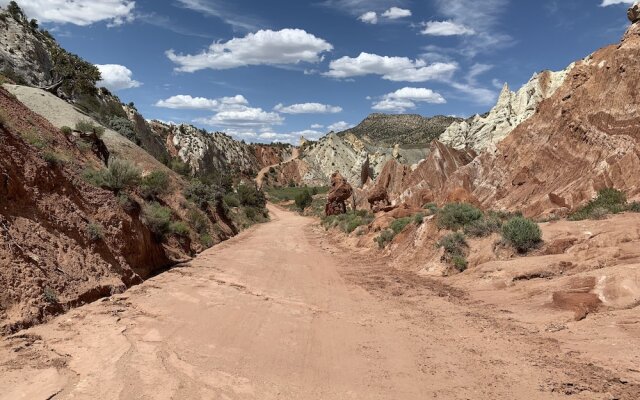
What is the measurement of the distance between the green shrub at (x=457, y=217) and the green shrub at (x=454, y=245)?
1052mm

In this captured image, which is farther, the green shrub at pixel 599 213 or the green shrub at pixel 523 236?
the green shrub at pixel 599 213

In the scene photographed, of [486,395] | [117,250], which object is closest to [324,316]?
[486,395]

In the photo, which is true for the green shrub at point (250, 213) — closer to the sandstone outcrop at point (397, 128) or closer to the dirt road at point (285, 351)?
the dirt road at point (285, 351)

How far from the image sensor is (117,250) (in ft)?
42.4

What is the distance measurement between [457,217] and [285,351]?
1095cm

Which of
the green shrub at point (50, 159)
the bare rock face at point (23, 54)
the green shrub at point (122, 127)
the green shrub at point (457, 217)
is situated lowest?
the green shrub at point (457, 217)

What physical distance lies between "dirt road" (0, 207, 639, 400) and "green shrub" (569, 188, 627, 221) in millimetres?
6102

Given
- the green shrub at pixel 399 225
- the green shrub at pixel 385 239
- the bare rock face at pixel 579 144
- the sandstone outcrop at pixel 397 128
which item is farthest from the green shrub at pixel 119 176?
the sandstone outcrop at pixel 397 128

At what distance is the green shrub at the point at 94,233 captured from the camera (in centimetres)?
1190

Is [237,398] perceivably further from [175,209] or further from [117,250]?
[175,209]

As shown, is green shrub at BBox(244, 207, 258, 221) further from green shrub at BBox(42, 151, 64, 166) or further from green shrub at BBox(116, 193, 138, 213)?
green shrub at BBox(42, 151, 64, 166)

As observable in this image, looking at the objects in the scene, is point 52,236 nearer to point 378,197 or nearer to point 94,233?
point 94,233

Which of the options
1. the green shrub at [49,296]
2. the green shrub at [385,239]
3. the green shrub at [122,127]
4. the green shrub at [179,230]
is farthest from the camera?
the green shrub at [122,127]

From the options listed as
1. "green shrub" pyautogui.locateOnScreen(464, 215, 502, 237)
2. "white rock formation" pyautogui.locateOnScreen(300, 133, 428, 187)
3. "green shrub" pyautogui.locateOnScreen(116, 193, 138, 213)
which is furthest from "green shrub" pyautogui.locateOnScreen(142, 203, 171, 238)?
"white rock formation" pyautogui.locateOnScreen(300, 133, 428, 187)
